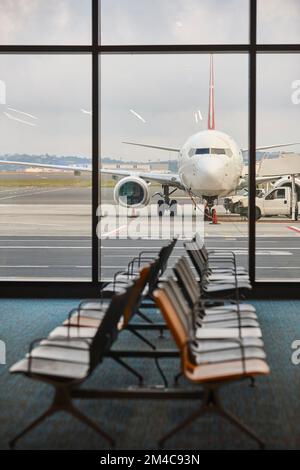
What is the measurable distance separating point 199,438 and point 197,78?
22.2ft

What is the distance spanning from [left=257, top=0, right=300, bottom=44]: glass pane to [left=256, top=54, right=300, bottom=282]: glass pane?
186 millimetres

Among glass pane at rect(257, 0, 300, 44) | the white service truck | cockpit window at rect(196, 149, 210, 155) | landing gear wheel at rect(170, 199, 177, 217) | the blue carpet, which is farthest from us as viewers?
cockpit window at rect(196, 149, 210, 155)

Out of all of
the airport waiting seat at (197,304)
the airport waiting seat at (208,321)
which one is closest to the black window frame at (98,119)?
the airport waiting seat at (197,304)

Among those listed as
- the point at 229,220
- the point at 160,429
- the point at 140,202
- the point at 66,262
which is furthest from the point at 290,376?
the point at 140,202

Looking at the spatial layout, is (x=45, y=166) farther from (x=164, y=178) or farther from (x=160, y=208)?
(x=164, y=178)

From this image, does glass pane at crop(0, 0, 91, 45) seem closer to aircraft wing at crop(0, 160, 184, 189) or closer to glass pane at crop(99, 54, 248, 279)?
glass pane at crop(99, 54, 248, 279)

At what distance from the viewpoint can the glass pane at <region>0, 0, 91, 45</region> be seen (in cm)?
898

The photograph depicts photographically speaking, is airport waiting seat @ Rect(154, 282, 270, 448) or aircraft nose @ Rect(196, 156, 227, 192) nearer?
airport waiting seat @ Rect(154, 282, 270, 448)

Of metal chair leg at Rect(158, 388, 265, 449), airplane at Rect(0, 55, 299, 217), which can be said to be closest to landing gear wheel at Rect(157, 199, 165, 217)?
airplane at Rect(0, 55, 299, 217)

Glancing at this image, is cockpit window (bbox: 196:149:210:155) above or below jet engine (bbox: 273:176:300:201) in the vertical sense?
above

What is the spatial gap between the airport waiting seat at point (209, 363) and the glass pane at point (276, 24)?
5091mm

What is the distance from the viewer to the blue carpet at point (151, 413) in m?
4.20

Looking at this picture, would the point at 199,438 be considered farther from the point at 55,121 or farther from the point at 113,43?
the point at 55,121

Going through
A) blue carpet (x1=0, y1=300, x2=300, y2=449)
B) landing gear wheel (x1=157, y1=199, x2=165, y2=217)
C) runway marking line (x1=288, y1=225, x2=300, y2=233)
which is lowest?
blue carpet (x1=0, y1=300, x2=300, y2=449)
